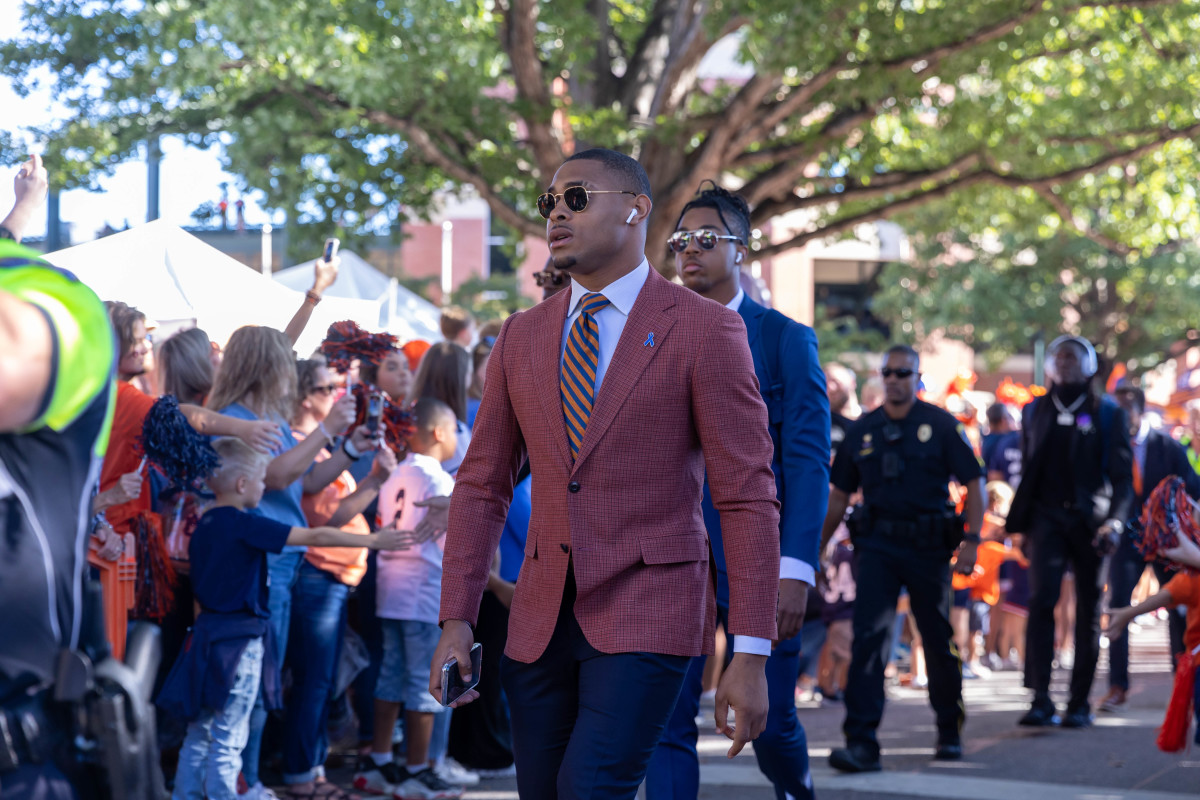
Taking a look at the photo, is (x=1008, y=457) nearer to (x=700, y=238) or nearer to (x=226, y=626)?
(x=700, y=238)

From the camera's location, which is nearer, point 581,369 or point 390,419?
point 581,369

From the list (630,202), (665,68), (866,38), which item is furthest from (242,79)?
(630,202)

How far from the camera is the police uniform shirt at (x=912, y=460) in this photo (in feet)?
23.8

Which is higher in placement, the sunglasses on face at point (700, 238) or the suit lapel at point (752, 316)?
the sunglasses on face at point (700, 238)

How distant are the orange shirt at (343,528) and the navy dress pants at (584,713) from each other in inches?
123

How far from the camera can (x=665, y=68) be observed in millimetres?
13422

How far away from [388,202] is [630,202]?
456 inches

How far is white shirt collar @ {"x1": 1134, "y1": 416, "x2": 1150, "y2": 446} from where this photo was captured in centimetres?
1077

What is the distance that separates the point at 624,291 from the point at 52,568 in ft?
5.43

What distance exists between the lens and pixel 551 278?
6.12 metres

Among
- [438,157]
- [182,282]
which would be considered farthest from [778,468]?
[438,157]

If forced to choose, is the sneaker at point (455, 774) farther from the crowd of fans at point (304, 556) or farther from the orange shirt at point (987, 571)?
the orange shirt at point (987, 571)

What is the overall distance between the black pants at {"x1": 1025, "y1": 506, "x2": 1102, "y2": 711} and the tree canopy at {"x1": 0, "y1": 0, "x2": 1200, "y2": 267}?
17.4 feet

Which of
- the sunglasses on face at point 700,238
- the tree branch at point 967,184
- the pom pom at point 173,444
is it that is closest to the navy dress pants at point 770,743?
the sunglasses on face at point 700,238
